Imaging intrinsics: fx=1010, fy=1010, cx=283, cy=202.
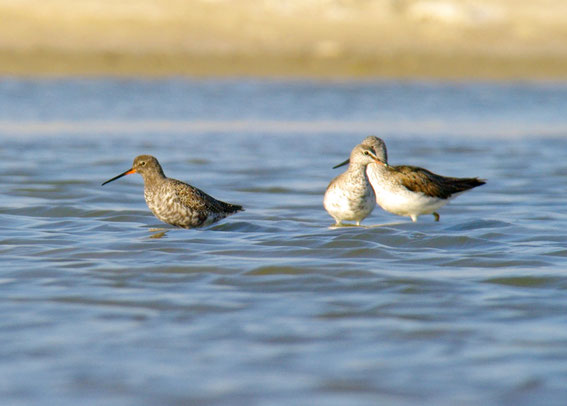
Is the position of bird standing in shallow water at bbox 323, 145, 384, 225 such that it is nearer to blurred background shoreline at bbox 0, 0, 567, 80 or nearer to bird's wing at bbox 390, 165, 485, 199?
bird's wing at bbox 390, 165, 485, 199

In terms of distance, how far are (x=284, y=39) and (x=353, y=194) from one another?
33.5 m

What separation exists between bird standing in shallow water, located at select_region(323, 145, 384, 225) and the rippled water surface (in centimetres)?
39

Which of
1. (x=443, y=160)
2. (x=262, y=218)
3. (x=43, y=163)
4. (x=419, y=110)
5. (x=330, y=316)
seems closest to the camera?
(x=330, y=316)

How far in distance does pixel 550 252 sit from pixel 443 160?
9521 millimetres

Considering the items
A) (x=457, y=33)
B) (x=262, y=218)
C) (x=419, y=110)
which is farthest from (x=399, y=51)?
(x=262, y=218)

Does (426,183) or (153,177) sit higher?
(153,177)

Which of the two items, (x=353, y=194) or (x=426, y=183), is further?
(x=426, y=183)

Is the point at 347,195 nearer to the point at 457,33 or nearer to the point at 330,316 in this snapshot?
the point at 330,316

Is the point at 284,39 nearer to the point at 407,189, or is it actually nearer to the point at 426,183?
the point at 426,183

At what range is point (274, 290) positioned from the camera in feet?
26.9

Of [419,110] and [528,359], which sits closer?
[528,359]

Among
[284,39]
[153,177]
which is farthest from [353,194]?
[284,39]

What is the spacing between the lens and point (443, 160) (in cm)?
1934

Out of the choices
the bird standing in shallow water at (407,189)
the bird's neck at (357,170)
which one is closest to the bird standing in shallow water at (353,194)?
the bird's neck at (357,170)
